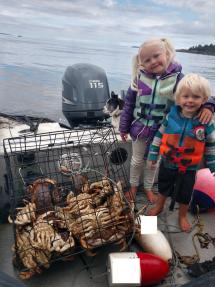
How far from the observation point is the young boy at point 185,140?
2.49 meters

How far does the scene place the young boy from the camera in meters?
2.49

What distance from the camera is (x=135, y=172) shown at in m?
3.22

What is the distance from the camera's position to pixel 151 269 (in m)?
2.22

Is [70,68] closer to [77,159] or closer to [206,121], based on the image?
[77,159]

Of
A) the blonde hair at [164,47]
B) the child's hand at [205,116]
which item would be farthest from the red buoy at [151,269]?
the blonde hair at [164,47]

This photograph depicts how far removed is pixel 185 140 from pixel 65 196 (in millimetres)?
1088

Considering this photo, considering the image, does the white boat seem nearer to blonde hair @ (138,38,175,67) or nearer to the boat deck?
the boat deck

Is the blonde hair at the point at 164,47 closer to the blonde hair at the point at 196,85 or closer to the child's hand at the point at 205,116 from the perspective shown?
the blonde hair at the point at 196,85

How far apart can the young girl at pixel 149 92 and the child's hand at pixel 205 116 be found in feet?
1.19

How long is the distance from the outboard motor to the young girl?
1329mm

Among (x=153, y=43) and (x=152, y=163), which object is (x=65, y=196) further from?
(x=153, y=43)

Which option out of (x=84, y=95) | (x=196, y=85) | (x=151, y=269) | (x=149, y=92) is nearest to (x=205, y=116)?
(x=196, y=85)

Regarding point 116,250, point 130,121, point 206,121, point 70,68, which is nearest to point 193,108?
point 206,121

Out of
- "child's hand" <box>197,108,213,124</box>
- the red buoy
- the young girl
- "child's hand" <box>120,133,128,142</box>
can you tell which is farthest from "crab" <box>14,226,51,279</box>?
"child's hand" <box>197,108,213,124</box>
